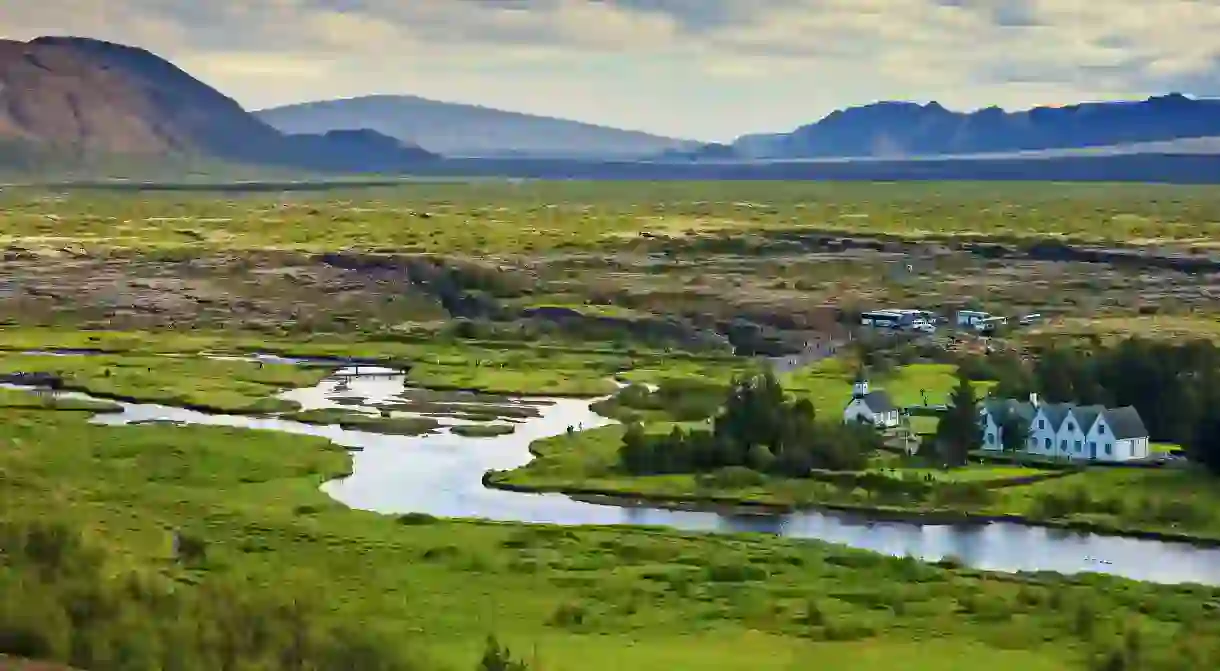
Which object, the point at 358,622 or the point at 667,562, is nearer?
the point at 358,622

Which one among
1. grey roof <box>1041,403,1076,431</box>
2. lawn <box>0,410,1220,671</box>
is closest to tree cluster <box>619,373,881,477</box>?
grey roof <box>1041,403,1076,431</box>

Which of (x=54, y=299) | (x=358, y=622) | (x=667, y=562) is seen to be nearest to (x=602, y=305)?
(x=54, y=299)

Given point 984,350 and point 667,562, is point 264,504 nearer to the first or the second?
point 667,562

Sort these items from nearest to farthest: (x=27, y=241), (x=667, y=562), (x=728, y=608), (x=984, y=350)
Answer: (x=728, y=608) → (x=667, y=562) → (x=984, y=350) → (x=27, y=241)

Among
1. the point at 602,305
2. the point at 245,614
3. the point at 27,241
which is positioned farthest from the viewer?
the point at 27,241

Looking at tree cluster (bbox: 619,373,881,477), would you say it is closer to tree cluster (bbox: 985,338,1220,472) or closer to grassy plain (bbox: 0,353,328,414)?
tree cluster (bbox: 985,338,1220,472)

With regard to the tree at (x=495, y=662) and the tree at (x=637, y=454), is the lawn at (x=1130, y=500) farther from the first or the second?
the tree at (x=495, y=662)
